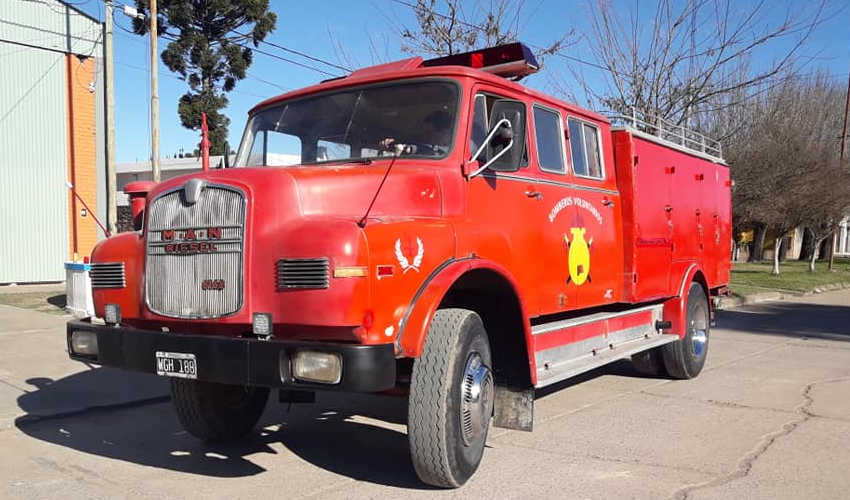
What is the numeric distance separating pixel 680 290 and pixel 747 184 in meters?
14.9

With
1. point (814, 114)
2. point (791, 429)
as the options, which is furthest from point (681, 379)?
point (814, 114)

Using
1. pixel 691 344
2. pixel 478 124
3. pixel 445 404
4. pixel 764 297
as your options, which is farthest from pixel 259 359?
pixel 764 297

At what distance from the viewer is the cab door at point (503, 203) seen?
4996mm

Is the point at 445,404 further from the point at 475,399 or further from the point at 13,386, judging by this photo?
the point at 13,386

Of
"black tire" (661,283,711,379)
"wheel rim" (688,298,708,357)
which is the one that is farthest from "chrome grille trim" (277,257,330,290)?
"wheel rim" (688,298,708,357)

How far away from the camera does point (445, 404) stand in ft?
14.1

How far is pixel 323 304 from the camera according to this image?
3918mm

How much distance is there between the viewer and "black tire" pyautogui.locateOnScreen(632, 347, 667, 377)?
27.7 feet

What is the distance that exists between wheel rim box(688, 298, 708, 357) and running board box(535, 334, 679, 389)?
61cm

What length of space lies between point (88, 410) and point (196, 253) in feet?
10.6

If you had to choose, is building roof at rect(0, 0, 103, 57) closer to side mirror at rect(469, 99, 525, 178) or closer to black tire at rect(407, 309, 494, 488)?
side mirror at rect(469, 99, 525, 178)

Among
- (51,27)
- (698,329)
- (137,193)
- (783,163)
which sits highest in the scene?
(51,27)

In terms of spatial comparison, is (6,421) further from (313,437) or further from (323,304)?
(323,304)

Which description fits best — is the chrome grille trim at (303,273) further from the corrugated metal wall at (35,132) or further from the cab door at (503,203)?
the corrugated metal wall at (35,132)
